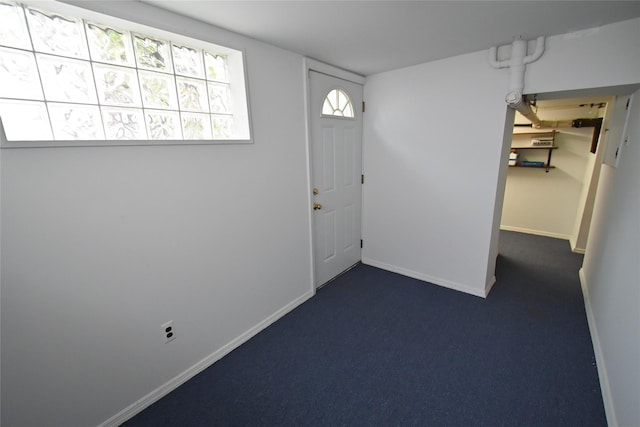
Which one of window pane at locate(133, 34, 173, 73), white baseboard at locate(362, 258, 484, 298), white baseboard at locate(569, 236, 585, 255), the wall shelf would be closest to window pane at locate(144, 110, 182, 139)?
window pane at locate(133, 34, 173, 73)

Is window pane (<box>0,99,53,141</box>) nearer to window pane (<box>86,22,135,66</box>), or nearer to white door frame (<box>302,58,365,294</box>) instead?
window pane (<box>86,22,135,66</box>)

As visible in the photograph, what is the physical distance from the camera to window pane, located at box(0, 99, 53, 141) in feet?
3.73

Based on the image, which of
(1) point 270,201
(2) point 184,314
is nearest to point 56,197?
(2) point 184,314

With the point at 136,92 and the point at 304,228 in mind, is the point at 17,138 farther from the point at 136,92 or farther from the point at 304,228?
the point at 304,228

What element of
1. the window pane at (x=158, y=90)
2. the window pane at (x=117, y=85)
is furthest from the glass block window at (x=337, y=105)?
the window pane at (x=117, y=85)

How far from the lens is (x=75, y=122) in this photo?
1.32 meters

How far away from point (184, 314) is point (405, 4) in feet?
7.28

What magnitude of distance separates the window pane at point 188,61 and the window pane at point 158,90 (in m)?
0.10

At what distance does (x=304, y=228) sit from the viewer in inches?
99.4

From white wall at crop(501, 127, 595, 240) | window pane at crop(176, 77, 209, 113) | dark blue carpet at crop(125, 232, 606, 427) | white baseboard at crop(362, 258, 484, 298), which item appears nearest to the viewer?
dark blue carpet at crop(125, 232, 606, 427)

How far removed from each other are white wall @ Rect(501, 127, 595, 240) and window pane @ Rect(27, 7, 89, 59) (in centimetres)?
528

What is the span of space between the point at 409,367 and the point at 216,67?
2.42 m

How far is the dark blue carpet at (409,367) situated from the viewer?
1547mm

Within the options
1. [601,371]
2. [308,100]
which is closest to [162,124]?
[308,100]
